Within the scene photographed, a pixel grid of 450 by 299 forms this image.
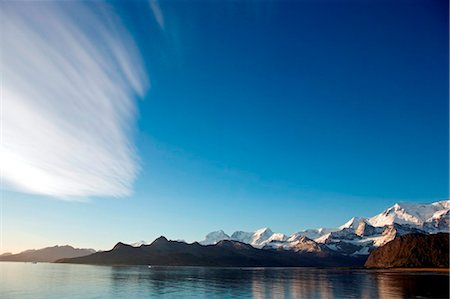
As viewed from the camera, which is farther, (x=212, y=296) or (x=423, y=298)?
(x=212, y=296)

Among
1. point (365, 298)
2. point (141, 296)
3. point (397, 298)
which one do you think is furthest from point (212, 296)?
point (397, 298)

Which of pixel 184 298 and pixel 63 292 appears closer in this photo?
pixel 184 298

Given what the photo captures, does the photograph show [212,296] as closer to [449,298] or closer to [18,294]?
[18,294]

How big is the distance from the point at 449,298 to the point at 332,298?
29.6 meters

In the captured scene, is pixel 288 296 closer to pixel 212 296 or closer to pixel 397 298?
pixel 212 296

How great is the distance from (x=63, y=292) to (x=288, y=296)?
62319mm

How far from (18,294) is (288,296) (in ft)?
233

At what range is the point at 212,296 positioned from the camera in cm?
10306

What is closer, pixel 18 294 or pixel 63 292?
pixel 18 294

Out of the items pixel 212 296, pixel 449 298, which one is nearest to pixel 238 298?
pixel 212 296

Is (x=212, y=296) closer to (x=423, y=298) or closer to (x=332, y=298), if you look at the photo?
(x=332, y=298)

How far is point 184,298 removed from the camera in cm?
9762

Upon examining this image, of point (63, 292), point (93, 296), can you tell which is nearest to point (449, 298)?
point (93, 296)

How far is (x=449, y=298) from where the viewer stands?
98062mm
